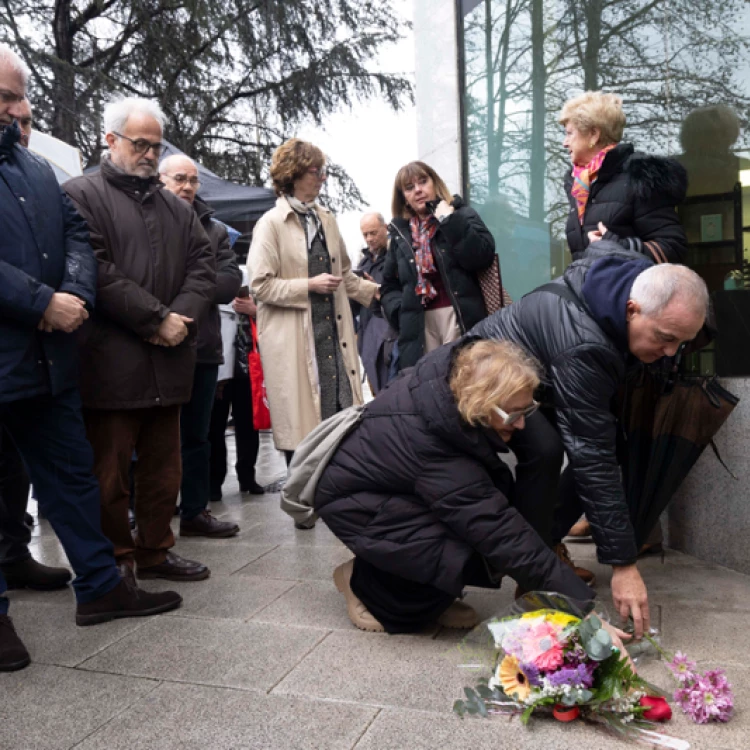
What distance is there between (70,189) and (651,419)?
8.13ft

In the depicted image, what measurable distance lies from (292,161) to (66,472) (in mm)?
2272

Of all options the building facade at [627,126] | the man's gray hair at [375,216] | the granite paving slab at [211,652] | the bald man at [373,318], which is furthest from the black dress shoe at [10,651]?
the man's gray hair at [375,216]

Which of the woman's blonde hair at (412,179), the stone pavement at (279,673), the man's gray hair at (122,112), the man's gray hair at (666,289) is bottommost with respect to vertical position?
the stone pavement at (279,673)

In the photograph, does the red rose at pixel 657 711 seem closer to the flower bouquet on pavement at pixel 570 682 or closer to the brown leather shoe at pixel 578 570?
the flower bouquet on pavement at pixel 570 682

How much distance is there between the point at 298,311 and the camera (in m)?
4.75

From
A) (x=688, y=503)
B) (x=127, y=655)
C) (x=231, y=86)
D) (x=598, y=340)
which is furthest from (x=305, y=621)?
(x=231, y=86)

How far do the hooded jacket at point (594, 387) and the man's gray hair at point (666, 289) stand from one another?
62 mm

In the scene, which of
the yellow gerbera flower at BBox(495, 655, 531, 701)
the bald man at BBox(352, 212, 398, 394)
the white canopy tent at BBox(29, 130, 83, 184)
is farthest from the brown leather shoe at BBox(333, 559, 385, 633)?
the white canopy tent at BBox(29, 130, 83, 184)

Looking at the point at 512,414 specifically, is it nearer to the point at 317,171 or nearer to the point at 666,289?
the point at 666,289

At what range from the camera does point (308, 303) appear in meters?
4.72

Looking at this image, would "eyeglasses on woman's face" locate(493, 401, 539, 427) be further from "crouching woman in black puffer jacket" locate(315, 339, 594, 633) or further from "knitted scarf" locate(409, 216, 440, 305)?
"knitted scarf" locate(409, 216, 440, 305)

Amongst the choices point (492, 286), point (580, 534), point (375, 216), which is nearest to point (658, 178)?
point (492, 286)

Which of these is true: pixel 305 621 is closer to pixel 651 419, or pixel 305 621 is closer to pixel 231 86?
pixel 651 419

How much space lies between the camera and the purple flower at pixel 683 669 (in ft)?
8.00
